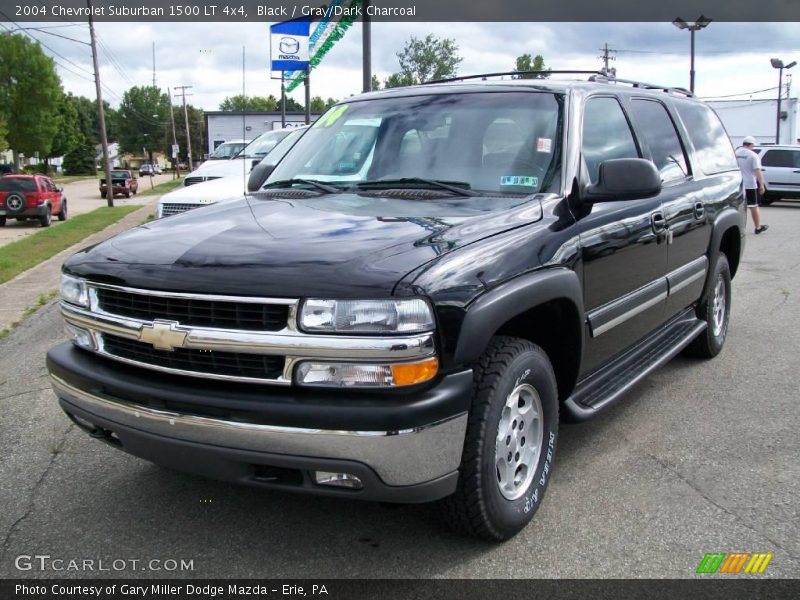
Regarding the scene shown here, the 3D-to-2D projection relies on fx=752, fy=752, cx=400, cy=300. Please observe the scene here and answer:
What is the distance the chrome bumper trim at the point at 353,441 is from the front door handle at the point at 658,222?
2.17 meters

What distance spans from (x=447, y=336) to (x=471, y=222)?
0.66 m

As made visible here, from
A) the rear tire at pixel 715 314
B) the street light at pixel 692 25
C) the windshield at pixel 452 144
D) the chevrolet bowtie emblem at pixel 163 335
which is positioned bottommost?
the rear tire at pixel 715 314

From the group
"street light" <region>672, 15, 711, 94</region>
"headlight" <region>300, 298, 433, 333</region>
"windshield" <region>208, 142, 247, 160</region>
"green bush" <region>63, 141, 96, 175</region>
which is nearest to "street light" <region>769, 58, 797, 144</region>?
"street light" <region>672, 15, 711, 94</region>

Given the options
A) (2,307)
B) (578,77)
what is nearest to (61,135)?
(2,307)

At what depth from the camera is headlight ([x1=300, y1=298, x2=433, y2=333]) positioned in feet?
8.29

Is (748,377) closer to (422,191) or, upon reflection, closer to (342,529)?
(422,191)

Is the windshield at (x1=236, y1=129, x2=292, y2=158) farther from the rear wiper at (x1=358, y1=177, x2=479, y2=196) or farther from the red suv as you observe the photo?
the red suv

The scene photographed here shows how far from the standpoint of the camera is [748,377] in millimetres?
5402

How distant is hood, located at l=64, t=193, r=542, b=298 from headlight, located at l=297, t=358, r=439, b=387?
0.24 meters

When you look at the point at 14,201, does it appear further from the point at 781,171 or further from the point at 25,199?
the point at 781,171

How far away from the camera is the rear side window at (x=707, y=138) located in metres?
5.33

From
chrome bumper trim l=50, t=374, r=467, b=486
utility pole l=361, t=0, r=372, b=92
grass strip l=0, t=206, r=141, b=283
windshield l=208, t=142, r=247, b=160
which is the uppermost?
utility pole l=361, t=0, r=372, b=92

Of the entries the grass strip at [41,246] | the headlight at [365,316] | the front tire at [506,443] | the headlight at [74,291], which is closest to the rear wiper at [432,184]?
the front tire at [506,443]

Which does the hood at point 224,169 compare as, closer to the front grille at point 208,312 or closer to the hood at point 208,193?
the hood at point 208,193
